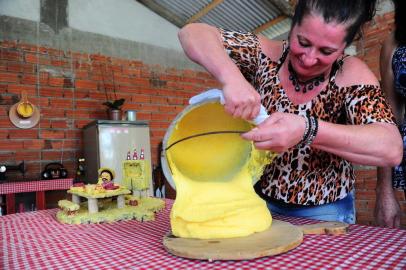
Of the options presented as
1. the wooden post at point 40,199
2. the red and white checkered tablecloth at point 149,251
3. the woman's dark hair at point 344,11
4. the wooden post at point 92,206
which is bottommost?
the wooden post at point 40,199

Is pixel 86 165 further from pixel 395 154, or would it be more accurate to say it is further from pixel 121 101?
pixel 395 154

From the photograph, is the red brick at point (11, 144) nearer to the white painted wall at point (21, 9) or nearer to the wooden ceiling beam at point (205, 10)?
the white painted wall at point (21, 9)

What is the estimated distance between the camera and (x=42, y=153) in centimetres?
425

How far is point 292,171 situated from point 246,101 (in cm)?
42

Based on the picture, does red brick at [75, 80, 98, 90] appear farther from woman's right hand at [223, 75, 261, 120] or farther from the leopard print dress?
woman's right hand at [223, 75, 261, 120]

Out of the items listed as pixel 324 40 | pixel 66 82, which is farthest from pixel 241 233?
pixel 66 82

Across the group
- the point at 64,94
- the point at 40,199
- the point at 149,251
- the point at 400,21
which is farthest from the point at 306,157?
the point at 64,94

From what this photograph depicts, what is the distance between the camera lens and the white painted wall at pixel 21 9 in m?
4.10

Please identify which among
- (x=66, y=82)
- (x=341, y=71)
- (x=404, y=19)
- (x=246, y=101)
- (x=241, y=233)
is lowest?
(x=241, y=233)

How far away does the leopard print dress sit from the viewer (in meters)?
1.13

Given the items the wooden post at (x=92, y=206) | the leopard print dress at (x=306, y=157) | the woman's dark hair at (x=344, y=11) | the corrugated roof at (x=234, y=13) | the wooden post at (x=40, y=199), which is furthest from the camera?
the corrugated roof at (x=234, y=13)

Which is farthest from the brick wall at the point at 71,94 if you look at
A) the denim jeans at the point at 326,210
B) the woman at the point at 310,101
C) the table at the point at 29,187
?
the woman at the point at 310,101

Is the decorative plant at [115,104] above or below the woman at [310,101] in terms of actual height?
above

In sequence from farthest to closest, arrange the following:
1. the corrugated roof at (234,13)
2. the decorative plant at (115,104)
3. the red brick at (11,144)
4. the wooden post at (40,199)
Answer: the corrugated roof at (234,13)
the decorative plant at (115,104)
the red brick at (11,144)
the wooden post at (40,199)
